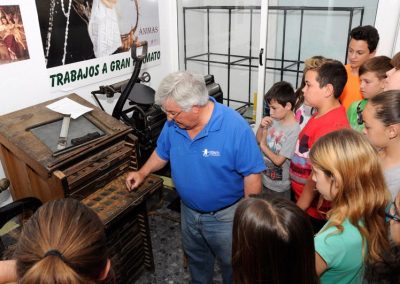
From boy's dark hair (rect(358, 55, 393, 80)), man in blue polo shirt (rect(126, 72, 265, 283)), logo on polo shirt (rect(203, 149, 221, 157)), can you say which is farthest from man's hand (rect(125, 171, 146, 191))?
boy's dark hair (rect(358, 55, 393, 80))

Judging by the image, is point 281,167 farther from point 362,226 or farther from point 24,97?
point 24,97

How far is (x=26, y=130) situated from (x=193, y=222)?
3.44 ft

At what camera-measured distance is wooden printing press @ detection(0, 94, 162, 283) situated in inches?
65.1

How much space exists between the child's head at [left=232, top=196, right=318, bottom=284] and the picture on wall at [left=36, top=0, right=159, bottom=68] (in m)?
2.03

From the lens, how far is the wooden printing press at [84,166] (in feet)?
5.42

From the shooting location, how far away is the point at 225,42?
13.6ft

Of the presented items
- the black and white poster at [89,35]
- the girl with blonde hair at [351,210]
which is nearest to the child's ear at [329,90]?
the girl with blonde hair at [351,210]

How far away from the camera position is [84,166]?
5.73 ft

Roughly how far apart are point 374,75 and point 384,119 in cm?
79

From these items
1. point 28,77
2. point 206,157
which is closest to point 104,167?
point 206,157

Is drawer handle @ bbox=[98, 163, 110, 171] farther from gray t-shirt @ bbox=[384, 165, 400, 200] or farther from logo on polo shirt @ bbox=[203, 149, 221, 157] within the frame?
gray t-shirt @ bbox=[384, 165, 400, 200]

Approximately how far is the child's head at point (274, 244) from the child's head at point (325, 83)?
3.46 ft

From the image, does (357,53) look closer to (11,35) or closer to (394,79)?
(394,79)

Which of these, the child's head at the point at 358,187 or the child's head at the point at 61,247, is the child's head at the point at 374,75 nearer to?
the child's head at the point at 358,187
